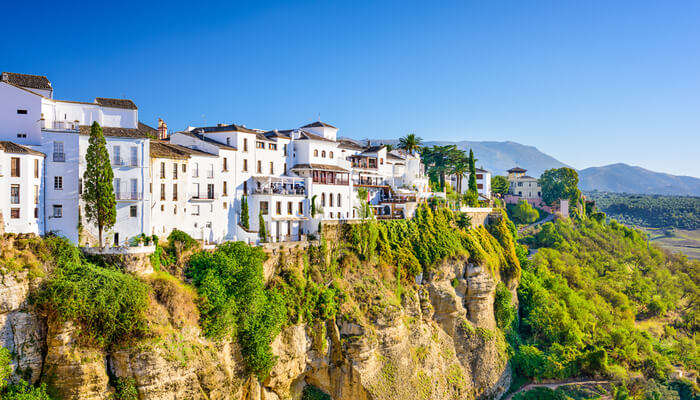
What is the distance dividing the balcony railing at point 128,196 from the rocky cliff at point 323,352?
7845mm

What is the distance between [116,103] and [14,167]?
953cm

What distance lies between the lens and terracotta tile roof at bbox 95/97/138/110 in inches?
1529

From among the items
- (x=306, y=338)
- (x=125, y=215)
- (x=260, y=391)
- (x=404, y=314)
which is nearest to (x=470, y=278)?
(x=404, y=314)

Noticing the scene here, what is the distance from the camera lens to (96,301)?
29.6 meters

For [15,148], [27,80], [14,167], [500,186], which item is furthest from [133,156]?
[500,186]

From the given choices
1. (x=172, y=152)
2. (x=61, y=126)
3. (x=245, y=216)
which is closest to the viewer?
(x=61, y=126)

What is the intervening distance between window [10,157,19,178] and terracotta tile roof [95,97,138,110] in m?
8.35

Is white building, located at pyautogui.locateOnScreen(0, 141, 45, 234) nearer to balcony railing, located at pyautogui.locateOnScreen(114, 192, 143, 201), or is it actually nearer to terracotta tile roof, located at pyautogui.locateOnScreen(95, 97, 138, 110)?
balcony railing, located at pyautogui.locateOnScreen(114, 192, 143, 201)

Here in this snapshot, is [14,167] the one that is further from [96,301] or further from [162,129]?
[162,129]

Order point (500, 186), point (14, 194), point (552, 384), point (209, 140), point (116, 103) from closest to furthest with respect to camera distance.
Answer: point (14, 194) → point (116, 103) → point (209, 140) → point (552, 384) → point (500, 186)

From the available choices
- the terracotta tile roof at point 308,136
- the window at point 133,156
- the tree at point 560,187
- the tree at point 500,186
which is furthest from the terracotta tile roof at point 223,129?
the tree at point 560,187

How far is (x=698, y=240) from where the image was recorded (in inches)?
5315

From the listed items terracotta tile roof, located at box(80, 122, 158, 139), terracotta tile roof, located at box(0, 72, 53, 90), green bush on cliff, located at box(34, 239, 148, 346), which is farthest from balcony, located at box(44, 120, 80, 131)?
green bush on cliff, located at box(34, 239, 148, 346)

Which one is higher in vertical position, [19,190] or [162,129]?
[162,129]
